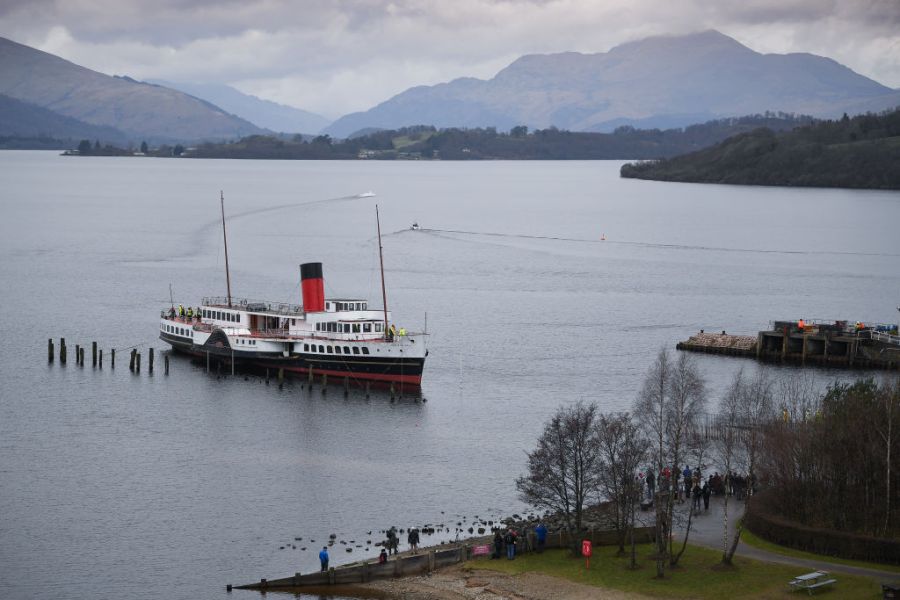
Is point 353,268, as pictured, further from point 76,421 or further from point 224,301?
point 76,421

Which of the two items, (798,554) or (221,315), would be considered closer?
(798,554)

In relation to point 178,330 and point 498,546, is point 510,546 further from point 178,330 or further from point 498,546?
point 178,330

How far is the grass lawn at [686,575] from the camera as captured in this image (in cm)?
3669

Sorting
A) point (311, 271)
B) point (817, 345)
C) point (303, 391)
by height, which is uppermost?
point (311, 271)

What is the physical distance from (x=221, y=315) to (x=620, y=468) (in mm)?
45094

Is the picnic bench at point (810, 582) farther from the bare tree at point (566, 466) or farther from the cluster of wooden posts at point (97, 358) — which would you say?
the cluster of wooden posts at point (97, 358)

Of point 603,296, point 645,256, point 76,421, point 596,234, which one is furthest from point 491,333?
point 596,234

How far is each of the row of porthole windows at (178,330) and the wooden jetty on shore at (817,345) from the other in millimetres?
32639

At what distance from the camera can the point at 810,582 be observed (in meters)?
36.3

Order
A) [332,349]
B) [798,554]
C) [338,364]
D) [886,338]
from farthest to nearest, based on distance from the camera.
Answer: [886,338]
[332,349]
[338,364]
[798,554]

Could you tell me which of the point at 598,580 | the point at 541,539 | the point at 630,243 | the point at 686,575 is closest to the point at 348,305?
the point at 541,539

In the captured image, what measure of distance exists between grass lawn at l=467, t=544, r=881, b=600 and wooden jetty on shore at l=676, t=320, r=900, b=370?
44.4 metres

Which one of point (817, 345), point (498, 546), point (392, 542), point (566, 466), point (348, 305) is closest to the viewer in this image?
point (498, 546)

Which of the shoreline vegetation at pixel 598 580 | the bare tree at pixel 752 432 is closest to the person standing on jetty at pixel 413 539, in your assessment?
the shoreline vegetation at pixel 598 580
